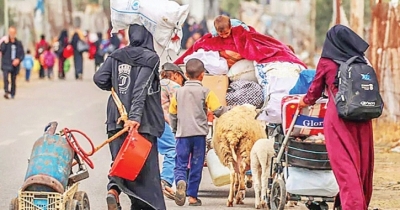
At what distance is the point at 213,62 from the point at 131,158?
383cm

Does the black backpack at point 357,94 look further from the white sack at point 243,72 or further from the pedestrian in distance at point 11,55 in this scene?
the pedestrian in distance at point 11,55

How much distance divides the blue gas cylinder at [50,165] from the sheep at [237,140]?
2609 millimetres

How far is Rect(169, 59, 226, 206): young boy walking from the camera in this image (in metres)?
11.0

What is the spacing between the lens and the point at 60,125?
69.3 ft

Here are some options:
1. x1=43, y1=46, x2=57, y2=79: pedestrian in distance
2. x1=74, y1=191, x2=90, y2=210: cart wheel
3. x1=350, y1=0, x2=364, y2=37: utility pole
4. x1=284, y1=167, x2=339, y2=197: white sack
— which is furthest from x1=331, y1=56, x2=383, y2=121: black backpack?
x1=43, y1=46, x2=57, y2=79: pedestrian in distance

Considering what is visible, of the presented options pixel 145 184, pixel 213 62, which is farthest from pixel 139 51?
Result: pixel 213 62

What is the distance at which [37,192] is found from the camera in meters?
8.46

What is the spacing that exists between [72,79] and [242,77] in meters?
28.9

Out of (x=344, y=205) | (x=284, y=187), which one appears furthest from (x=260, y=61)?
(x=344, y=205)

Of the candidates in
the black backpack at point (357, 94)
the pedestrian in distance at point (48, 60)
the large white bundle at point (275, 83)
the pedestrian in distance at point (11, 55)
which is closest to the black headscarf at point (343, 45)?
the black backpack at point (357, 94)

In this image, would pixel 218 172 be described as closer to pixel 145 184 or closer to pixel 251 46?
pixel 251 46

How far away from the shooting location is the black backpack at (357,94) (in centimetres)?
883

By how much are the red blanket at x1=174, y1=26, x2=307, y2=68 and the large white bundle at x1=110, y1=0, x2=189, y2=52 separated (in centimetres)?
164

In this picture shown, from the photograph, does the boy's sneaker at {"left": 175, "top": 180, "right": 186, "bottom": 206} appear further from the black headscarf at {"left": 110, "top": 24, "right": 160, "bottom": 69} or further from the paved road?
the black headscarf at {"left": 110, "top": 24, "right": 160, "bottom": 69}
